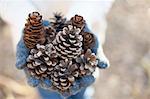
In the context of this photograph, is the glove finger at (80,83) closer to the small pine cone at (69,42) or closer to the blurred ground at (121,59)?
the small pine cone at (69,42)

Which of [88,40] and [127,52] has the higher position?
[127,52]

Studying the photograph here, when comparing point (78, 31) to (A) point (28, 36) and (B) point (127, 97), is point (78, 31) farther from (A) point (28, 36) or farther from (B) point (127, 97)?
(B) point (127, 97)

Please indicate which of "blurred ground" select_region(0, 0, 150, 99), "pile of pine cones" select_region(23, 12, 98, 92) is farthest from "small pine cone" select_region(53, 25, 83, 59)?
"blurred ground" select_region(0, 0, 150, 99)

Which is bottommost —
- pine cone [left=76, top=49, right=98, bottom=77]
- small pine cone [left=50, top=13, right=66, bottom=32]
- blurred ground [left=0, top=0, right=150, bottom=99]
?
pine cone [left=76, top=49, right=98, bottom=77]

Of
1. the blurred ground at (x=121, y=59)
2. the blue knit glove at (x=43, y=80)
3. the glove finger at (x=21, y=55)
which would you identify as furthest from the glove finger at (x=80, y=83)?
the blurred ground at (x=121, y=59)

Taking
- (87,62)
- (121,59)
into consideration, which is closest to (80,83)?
(87,62)

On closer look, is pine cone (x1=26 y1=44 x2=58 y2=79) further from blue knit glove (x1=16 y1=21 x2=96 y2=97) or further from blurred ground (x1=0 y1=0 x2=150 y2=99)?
blurred ground (x1=0 y1=0 x2=150 y2=99)

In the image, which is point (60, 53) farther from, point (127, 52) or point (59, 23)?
point (127, 52)
